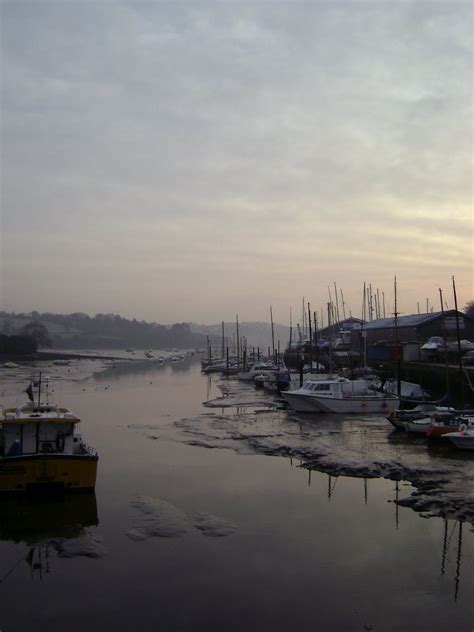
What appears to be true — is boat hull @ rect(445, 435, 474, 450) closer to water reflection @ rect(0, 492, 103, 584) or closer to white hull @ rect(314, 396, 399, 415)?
white hull @ rect(314, 396, 399, 415)

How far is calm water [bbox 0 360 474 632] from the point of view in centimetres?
1120

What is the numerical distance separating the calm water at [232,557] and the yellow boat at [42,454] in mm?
634

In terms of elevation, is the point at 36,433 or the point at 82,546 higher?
the point at 36,433

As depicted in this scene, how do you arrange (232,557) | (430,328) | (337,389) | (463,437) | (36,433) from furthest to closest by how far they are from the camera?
(430,328) → (337,389) → (463,437) → (36,433) → (232,557)

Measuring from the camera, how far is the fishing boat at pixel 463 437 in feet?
82.1

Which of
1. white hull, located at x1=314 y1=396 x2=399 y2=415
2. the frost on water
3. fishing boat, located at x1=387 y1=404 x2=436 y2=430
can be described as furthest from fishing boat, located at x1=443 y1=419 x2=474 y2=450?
the frost on water

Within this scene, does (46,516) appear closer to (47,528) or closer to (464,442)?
(47,528)

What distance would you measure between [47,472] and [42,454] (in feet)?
1.98

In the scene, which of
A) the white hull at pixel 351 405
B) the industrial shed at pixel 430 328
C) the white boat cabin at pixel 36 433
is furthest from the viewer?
the industrial shed at pixel 430 328

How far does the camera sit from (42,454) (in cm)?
1803

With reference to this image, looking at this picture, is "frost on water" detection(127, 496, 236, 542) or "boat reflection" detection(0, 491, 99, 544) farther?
"boat reflection" detection(0, 491, 99, 544)

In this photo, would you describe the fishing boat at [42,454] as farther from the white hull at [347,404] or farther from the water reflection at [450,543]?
the white hull at [347,404]

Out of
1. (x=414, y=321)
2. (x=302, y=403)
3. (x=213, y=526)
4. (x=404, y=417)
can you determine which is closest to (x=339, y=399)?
(x=302, y=403)

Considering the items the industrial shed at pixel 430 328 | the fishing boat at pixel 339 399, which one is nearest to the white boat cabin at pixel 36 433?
the fishing boat at pixel 339 399
